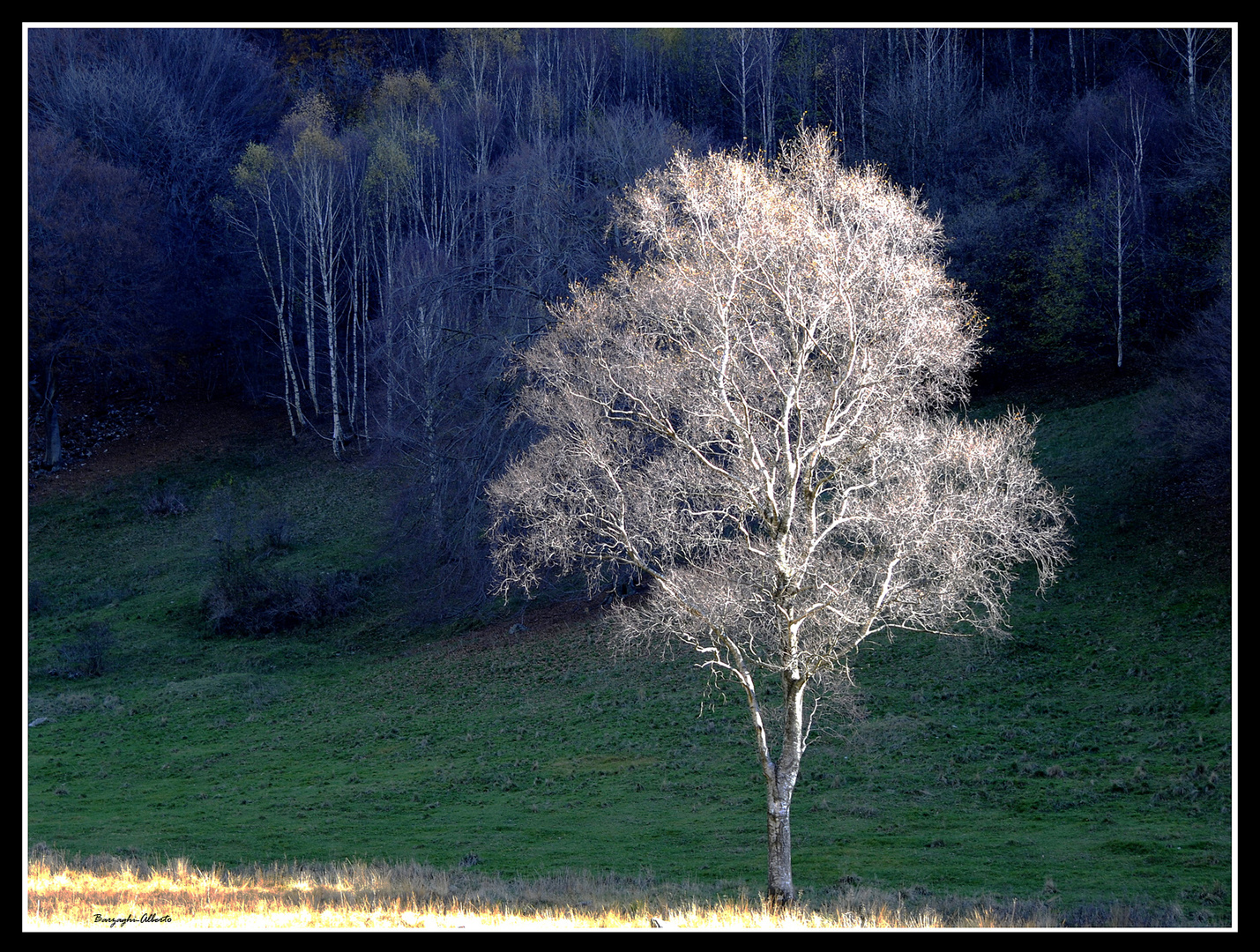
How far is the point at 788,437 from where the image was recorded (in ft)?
39.5

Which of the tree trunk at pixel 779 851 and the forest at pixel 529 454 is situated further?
the forest at pixel 529 454

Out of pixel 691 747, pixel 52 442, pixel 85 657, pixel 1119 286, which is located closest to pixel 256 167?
pixel 52 442

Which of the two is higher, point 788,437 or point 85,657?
point 788,437

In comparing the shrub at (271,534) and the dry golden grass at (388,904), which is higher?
the shrub at (271,534)

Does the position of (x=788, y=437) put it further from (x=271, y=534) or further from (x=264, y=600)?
(x=271, y=534)

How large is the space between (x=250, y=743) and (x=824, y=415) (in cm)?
1548

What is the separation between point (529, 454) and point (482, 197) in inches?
842

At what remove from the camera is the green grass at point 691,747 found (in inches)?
A: 544

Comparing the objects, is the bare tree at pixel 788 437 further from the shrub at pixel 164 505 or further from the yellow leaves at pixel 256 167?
the yellow leaves at pixel 256 167

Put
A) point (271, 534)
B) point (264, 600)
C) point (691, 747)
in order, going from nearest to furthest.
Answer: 1. point (691, 747)
2. point (264, 600)
3. point (271, 534)

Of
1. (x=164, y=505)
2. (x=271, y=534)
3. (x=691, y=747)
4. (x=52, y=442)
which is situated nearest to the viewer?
(x=691, y=747)

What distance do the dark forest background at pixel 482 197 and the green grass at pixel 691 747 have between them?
336cm

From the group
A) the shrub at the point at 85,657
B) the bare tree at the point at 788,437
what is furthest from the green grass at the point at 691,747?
the bare tree at the point at 788,437

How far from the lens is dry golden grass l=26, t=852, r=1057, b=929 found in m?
9.58
